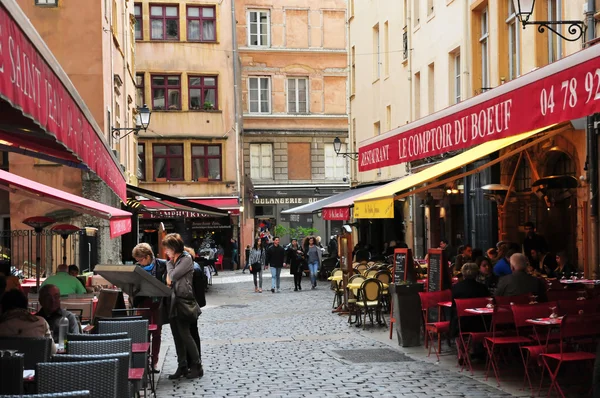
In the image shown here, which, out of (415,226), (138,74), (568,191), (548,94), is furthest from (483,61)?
(138,74)

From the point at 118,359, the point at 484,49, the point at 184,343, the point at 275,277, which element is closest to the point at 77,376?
the point at 118,359

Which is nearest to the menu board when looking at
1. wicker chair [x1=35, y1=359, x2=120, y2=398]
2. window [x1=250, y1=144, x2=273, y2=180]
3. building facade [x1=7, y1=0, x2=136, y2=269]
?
building facade [x1=7, y1=0, x2=136, y2=269]

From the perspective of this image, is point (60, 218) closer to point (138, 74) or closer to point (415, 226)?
point (415, 226)

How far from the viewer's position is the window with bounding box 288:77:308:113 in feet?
175

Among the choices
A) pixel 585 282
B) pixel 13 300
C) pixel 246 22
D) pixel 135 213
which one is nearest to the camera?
pixel 13 300

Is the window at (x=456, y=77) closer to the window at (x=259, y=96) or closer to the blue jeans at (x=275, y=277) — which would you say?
the blue jeans at (x=275, y=277)

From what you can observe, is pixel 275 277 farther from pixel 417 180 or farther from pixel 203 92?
pixel 203 92

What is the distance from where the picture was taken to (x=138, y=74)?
4691cm

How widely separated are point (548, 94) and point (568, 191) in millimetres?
11336

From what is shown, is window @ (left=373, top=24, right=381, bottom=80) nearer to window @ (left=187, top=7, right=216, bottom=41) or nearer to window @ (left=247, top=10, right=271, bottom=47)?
window @ (left=187, top=7, right=216, bottom=41)

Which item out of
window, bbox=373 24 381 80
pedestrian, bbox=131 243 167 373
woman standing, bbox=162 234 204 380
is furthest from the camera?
window, bbox=373 24 381 80

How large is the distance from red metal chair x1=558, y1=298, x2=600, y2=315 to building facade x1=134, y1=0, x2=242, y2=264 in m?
36.2

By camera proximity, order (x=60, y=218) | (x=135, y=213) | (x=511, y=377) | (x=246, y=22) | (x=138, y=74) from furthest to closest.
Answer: (x=246, y=22), (x=138, y=74), (x=135, y=213), (x=60, y=218), (x=511, y=377)

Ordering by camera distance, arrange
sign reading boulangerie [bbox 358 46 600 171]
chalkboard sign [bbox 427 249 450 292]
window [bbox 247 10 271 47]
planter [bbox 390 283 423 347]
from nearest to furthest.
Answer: sign reading boulangerie [bbox 358 46 600 171], planter [bbox 390 283 423 347], chalkboard sign [bbox 427 249 450 292], window [bbox 247 10 271 47]
